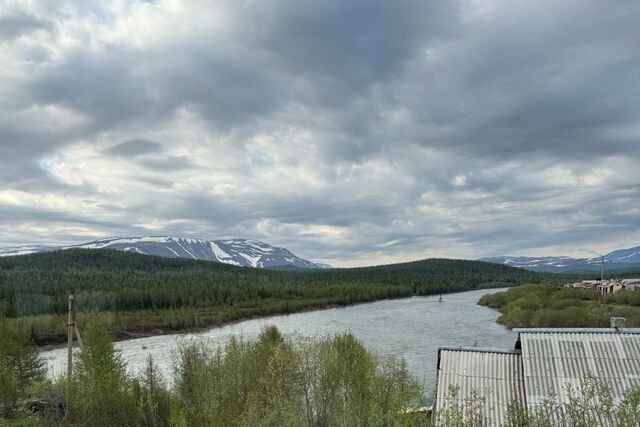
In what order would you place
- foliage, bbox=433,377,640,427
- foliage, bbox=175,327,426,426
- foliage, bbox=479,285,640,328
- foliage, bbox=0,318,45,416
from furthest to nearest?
1. foliage, bbox=479,285,640,328
2. foliage, bbox=0,318,45,416
3. foliage, bbox=175,327,426,426
4. foliage, bbox=433,377,640,427

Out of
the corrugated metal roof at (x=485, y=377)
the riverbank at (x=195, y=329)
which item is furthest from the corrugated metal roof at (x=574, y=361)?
the riverbank at (x=195, y=329)

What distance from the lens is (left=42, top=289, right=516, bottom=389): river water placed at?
48613mm

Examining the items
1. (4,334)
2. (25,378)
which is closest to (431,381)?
(25,378)

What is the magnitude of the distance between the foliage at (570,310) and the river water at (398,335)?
3499mm

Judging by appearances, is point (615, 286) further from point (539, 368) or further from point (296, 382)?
point (539, 368)

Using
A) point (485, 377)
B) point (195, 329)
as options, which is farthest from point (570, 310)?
point (195, 329)

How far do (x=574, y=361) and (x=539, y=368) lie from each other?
1205 mm

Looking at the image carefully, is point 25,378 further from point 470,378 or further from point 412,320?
point 412,320

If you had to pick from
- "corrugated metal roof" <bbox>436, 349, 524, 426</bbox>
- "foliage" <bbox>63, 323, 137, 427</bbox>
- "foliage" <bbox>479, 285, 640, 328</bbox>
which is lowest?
→ "foliage" <bbox>479, 285, 640, 328</bbox>

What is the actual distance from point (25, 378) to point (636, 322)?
57515 mm

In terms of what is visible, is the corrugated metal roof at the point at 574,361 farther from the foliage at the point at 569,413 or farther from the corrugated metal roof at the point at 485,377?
the corrugated metal roof at the point at 485,377

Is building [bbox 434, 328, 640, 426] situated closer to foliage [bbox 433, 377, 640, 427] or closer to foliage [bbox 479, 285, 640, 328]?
foliage [bbox 433, 377, 640, 427]

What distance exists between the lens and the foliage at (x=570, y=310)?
6034 centimetres

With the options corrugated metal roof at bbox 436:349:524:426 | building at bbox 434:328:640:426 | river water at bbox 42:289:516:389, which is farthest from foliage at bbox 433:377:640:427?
river water at bbox 42:289:516:389
